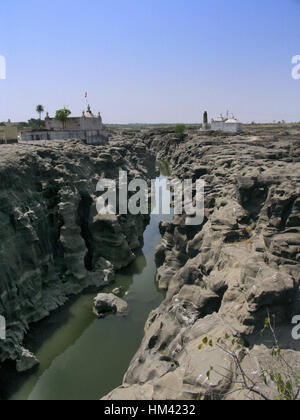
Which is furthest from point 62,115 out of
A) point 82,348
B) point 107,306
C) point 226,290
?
point 226,290

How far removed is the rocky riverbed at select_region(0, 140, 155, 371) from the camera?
17078mm

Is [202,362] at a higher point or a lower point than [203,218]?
lower

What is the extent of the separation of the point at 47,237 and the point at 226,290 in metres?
12.7

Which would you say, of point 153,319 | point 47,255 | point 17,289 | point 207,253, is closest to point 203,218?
point 207,253

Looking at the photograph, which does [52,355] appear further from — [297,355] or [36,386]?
[297,355]

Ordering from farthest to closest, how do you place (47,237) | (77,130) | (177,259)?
(77,130) → (177,259) → (47,237)

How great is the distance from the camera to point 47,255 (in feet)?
69.4

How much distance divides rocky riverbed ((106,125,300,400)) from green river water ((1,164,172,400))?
4.45ft

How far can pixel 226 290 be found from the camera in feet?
46.0

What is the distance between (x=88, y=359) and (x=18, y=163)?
12685mm

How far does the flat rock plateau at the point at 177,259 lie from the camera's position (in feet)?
37.6

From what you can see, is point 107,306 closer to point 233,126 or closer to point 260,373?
point 260,373

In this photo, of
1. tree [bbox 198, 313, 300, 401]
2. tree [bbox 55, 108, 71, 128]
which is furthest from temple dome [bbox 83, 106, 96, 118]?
tree [bbox 198, 313, 300, 401]

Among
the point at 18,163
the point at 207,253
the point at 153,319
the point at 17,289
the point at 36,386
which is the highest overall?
the point at 18,163
